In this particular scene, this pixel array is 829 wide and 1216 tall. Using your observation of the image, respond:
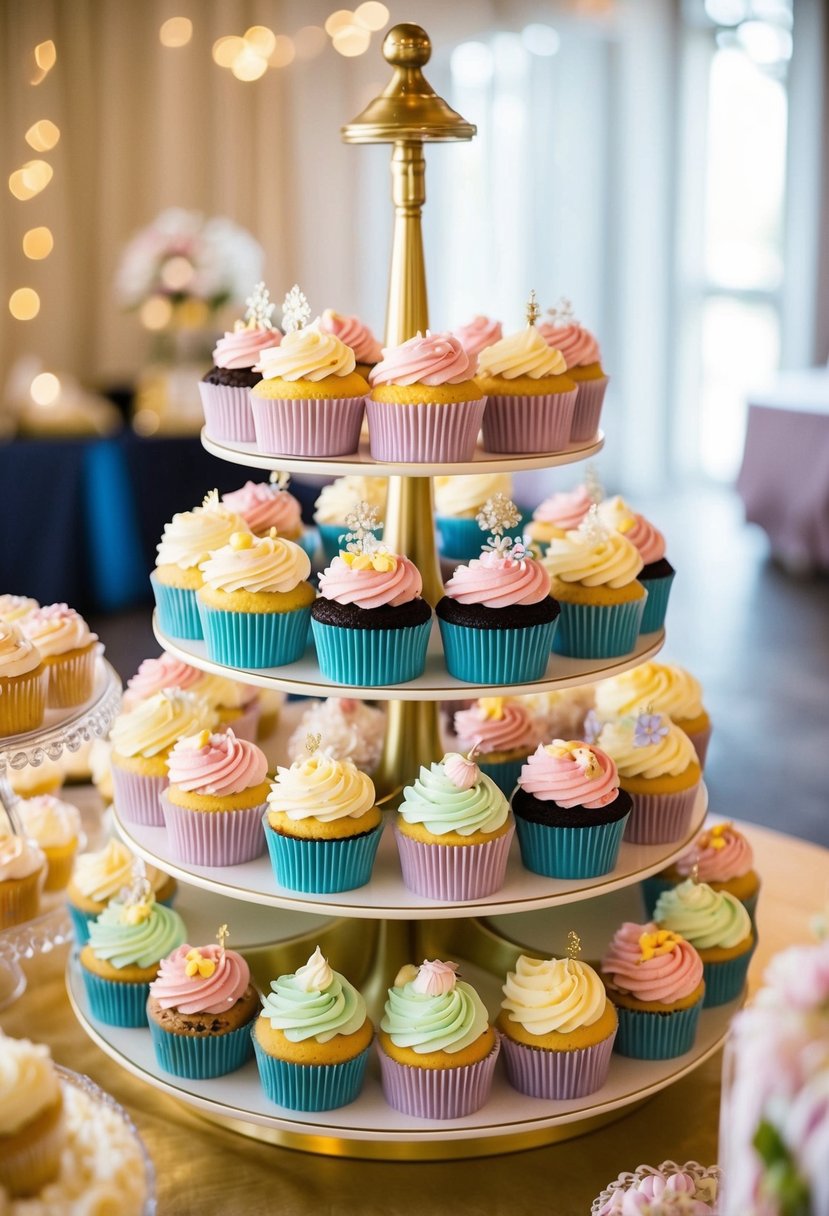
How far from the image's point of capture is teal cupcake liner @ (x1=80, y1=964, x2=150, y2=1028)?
2332mm

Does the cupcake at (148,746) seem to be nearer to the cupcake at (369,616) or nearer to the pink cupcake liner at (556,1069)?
the cupcake at (369,616)

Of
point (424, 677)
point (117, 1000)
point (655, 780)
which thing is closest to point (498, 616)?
point (424, 677)

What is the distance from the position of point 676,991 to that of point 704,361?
6.48 meters

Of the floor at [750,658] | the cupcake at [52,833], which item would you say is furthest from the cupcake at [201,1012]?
the floor at [750,658]

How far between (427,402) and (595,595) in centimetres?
45

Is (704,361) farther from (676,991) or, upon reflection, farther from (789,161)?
(676,991)

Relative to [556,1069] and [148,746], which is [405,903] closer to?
[556,1069]

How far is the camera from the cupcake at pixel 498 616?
6.89 ft

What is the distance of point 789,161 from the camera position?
775 centimetres

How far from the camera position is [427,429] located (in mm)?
2059

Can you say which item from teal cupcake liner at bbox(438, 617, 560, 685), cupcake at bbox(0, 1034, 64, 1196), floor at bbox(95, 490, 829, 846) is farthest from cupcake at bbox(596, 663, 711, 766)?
floor at bbox(95, 490, 829, 846)

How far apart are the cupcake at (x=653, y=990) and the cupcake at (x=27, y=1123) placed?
1.10 m

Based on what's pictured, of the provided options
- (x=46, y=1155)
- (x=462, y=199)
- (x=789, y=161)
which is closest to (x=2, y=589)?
(x=462, y=199)

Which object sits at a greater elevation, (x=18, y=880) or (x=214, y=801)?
(x=214, y=801)
